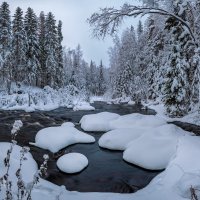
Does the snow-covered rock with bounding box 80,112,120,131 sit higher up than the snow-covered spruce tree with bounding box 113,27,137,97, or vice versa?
the snow-covered spruce tree with bounding box 113,27,137,97

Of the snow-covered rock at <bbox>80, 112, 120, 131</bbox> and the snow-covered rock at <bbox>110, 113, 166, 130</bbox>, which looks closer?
the snow-covered rock at <bbox>110, 113, 166, 130</bbox>

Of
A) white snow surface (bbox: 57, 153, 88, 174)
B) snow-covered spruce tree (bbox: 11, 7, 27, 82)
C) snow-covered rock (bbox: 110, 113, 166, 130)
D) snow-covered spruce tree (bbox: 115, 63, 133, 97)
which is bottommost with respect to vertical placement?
white snow surface (bbox: 57, 153, 88, 174)

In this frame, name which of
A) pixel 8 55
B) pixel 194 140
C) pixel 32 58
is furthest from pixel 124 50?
pixel 194 140

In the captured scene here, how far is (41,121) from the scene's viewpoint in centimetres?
1535

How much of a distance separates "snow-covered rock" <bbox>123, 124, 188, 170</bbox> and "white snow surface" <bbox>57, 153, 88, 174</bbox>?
152 centimetres

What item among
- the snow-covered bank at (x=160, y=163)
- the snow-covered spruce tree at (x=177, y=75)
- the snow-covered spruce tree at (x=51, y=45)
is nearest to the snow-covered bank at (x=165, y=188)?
the snow-covered bank at (x=160, y=163)

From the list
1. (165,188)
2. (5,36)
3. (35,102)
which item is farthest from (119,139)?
(5,36)

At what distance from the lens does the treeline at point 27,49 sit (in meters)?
38.8

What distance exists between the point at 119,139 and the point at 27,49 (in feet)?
109

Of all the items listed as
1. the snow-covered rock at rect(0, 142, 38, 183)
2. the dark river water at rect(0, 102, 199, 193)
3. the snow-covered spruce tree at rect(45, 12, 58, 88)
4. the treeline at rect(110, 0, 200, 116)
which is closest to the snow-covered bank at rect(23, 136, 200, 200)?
the snow-covered rock at rect(0, 142, 38, 183)

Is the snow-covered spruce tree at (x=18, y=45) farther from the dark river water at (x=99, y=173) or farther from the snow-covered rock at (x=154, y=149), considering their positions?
the snow-covered rock at (x=154, y=149)

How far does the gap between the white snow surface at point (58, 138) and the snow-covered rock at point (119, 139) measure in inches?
31.2

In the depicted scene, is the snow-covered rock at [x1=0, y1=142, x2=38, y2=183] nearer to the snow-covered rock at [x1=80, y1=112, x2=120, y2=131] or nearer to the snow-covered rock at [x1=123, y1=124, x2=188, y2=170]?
the snow-covered rock at [x1=123, y1=124, x2=188, y2=170]

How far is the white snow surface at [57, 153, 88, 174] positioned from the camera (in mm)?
7875
